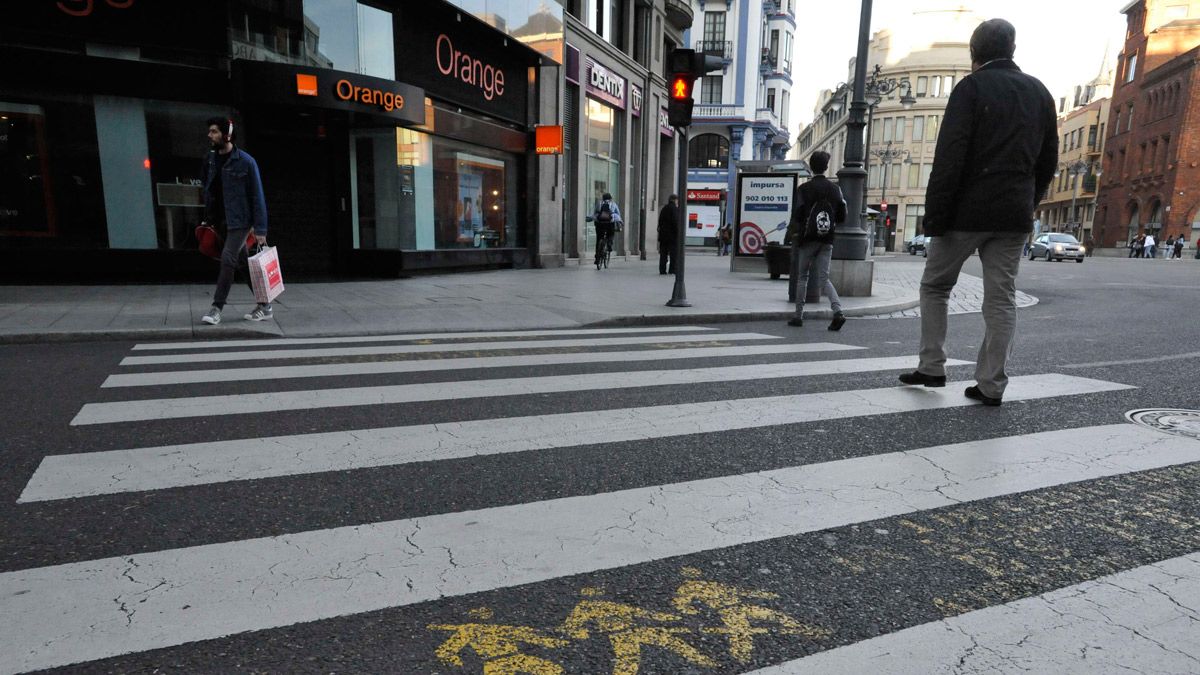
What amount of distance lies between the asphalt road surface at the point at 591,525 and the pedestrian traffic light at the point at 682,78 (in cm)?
550

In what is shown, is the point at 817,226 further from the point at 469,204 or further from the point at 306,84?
the point at 469,204

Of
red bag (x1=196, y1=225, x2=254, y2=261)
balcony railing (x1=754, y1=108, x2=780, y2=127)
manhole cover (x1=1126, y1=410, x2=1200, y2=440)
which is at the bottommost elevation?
manhole cover (x1=1126, y1=410, x2=1200, y2=440)

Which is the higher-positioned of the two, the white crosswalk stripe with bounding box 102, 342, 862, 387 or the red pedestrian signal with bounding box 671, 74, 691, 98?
the red pedestrian signal with bounding box 671, 74, 691, 98

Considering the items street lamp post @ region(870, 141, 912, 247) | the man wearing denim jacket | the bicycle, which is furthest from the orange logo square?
street lamp post @ region(870, 141, 912, 247)

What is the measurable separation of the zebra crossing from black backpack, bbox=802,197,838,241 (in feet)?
10.7

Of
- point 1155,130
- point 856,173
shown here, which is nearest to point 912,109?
point 1155,130

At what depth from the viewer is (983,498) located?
2855 millimetres

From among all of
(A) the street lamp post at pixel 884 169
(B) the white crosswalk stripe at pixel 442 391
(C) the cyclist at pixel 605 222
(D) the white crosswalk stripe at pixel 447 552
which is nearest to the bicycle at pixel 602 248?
(C) the cyclist at pixel 605 222

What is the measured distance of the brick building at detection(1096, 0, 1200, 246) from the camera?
163 feet

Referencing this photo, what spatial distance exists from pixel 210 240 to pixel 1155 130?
69.1 metres

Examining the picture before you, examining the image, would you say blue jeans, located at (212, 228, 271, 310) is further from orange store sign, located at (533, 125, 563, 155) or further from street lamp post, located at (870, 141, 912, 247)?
street lamp post, located at (870, 141, 912, 247)

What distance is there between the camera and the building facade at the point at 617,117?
65.8 ft

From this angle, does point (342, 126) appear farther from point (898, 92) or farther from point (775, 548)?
point (898, 92)

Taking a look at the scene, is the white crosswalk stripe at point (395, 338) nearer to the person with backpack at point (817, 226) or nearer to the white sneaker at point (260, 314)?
the white sneaker at point (260, 314)
